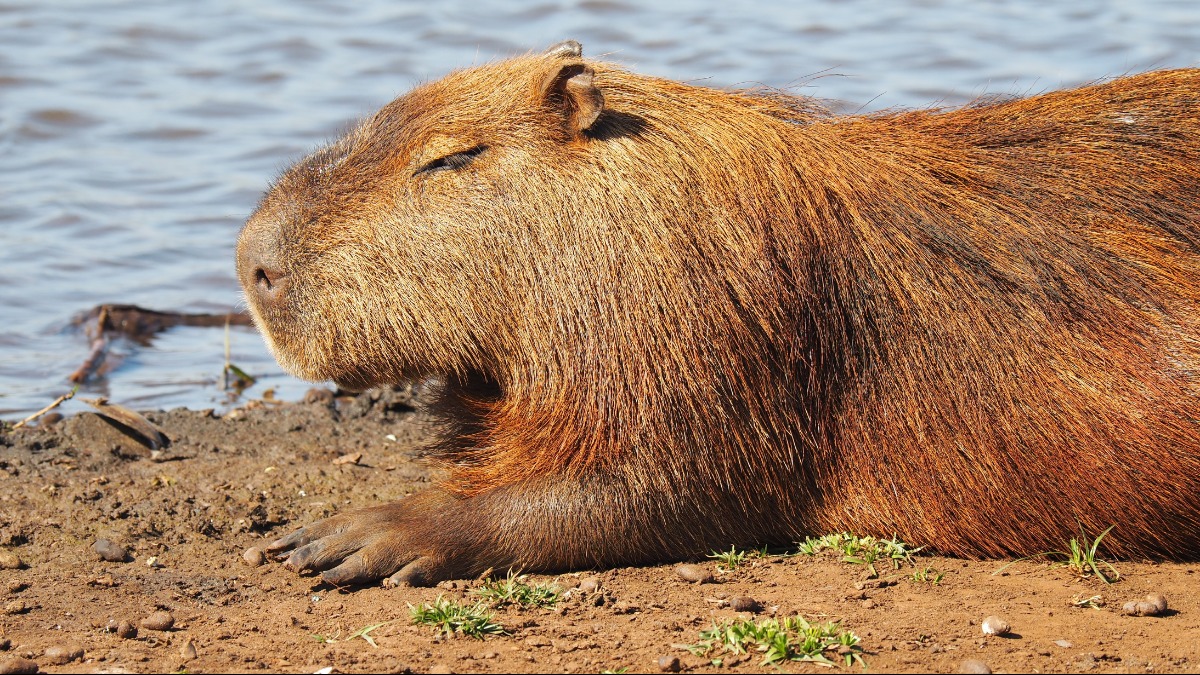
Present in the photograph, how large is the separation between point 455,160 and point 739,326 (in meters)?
1.11

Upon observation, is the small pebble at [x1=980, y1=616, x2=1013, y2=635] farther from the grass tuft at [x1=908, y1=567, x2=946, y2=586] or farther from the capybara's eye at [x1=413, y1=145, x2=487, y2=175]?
the capybara's eye at [x1=413, y1=145, x2=487, y2=175]

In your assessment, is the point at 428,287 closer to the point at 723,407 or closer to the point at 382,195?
the point at 382,195

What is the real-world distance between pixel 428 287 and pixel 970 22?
1130cm

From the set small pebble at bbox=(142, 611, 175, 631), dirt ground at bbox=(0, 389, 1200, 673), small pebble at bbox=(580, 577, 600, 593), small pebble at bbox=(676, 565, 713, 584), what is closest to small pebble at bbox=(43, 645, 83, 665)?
dirt ground at bbox=(0, 389, 1200, 673)

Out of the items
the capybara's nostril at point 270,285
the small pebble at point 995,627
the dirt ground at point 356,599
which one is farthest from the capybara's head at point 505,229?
the small pebble at point 995,627

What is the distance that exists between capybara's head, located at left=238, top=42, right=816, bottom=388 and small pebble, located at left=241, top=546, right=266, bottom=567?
2.00 ft

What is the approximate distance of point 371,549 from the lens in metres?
4.39

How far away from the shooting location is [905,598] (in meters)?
4.13

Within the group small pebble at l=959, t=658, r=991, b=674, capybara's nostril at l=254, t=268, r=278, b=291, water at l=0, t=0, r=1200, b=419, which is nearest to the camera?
small pebble at l=959, t=658, r=991, b=674

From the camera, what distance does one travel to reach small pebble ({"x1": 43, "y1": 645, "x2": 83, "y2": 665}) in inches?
145

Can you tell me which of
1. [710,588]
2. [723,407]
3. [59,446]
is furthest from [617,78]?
[59,446]

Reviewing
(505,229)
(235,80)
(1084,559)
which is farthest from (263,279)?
(235,80)

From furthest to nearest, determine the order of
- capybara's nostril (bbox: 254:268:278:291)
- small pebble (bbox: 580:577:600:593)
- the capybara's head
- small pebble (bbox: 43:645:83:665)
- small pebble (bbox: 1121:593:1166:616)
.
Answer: capybara's nostril (bbox: 254:268:278:291) < the capybara's head < small pebble (bbox: 580:577:600:593) < small pebble (bbox: 1121:593:1166:616) < small pebble (bbox: 43:645:83:665)

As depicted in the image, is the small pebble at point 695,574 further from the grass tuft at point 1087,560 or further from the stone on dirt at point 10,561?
the stone on dirt at point 10,561
